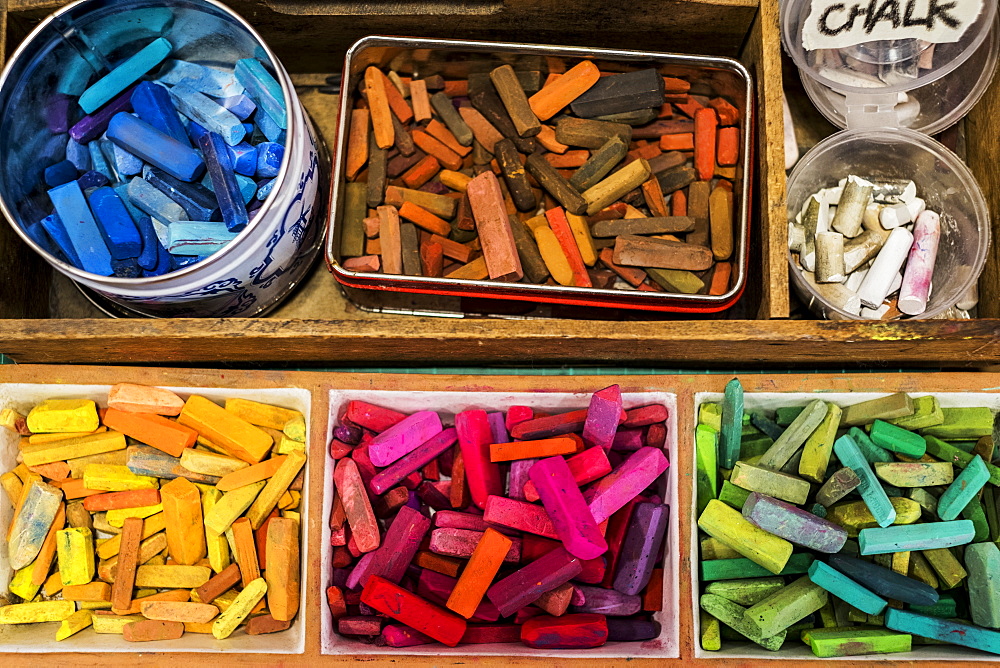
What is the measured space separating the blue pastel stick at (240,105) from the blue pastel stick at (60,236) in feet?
1.04

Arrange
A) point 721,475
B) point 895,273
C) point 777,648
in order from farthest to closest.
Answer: point 895,273, point 721,475, point 777,648

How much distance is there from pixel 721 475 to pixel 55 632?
101 cm

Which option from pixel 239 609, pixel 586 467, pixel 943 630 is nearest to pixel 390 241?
pixel 586 467

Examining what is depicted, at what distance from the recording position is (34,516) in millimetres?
1205

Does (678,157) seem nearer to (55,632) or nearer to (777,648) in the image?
(777,648)

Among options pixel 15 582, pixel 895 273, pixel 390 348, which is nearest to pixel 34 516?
pixel 15 582

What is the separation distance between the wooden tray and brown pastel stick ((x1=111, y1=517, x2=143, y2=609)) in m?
0.26

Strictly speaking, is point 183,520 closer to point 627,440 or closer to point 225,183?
point 225,183

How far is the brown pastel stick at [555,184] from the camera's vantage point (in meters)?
1.34

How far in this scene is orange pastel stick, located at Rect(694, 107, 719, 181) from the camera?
137cm

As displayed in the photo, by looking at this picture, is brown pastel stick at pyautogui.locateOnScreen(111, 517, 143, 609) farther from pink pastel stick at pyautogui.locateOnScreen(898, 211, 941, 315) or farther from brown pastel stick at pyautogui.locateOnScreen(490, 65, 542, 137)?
pink pastel stick at pyautogui.locateOnScreen(898, 211, 941, 315)

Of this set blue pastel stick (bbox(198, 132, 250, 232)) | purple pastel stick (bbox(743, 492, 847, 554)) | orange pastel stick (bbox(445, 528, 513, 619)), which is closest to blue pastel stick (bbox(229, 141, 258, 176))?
blue pastel stick (bbox(198, 132, 250, 232))

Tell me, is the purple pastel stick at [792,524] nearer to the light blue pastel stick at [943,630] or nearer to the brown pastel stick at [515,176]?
the light blue pastel stick at [943,630]

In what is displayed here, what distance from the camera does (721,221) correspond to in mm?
1340
